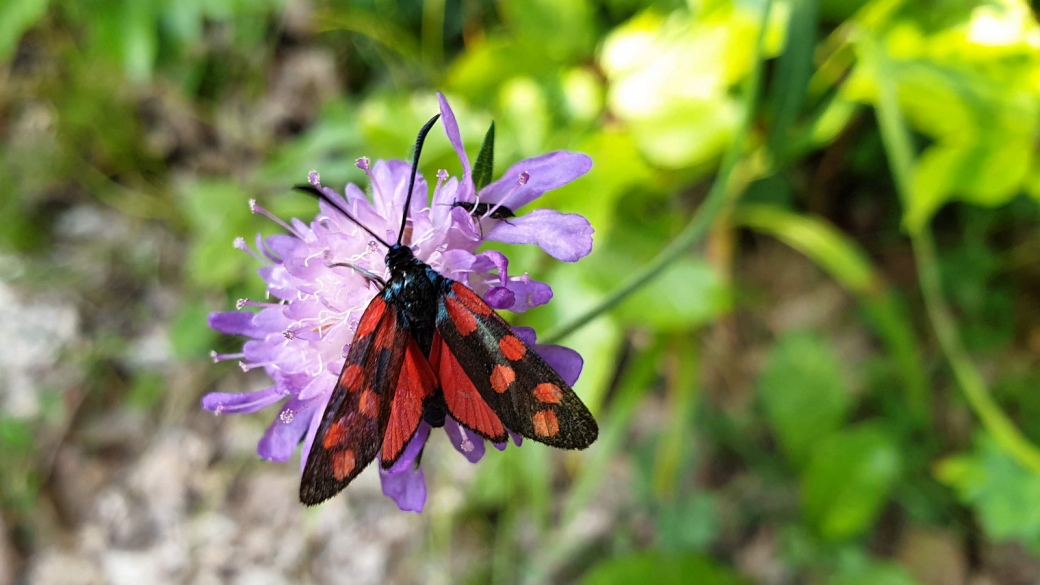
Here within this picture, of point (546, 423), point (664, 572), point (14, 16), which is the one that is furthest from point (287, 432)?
point (14, 16)

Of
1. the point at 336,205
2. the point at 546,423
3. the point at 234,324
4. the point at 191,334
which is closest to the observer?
the point at 546,423

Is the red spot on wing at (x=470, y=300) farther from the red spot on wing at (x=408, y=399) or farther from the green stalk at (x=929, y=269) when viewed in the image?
the green stalk at (x=929, y=269)

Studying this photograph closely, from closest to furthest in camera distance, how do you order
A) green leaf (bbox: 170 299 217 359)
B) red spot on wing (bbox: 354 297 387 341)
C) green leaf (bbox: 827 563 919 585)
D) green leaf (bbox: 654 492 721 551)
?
red spot on wing (bbox: 354 297 387 341)
green leaf (bbox: 827 563 919 585)
green leaf (bbox: 654 492 721 551)
green leaf (bbox: 170 299 217 359)

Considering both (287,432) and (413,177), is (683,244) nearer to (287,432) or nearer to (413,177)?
(413,177)

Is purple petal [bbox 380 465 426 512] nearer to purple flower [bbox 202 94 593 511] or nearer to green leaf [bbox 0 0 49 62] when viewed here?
purple flower [bbox 202 94 593 511]

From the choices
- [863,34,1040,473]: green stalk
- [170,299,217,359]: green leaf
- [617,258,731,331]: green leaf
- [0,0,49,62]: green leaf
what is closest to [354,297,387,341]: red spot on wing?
[617,258,731,331]: green leaf
